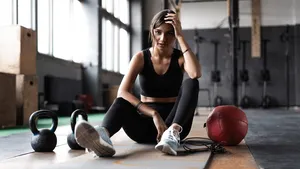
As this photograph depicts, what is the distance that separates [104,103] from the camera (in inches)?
334

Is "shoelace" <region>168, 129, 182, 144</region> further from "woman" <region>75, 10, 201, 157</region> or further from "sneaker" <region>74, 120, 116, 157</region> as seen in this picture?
"sneaker" <region>74, 120, 116, 157</region>

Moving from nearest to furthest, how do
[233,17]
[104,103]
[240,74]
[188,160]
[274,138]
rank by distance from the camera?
1. [188,160]
2. [274,138]
3. [233,17]
4. [104,103]
5. [240,74]

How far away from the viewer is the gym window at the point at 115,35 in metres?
8.86

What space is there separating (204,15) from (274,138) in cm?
875

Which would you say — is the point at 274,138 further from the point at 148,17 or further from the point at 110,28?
the point at 148,17

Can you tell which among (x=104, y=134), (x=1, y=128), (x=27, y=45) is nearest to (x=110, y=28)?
(x=27, y=45)

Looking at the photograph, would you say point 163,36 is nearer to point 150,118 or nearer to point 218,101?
point 150,118

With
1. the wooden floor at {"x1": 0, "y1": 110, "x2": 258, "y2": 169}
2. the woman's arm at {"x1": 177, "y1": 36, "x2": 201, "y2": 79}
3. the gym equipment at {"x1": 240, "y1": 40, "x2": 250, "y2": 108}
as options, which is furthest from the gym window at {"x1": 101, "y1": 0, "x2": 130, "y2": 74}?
the wooden floor at {"x1": 0, "y1": 110, "x2": 258, "y2": 169}

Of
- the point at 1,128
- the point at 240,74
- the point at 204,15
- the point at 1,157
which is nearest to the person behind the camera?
the point at 1,157

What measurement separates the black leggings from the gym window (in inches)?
250

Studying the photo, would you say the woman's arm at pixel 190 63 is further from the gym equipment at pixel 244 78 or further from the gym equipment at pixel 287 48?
the gym equipment at pixel 287 48

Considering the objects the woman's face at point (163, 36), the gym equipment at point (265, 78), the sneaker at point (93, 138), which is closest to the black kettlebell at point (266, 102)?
the gym equipment at point (265, 78)

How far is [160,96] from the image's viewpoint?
7.26 ft

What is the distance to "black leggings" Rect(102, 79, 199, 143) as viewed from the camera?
1.93 m
